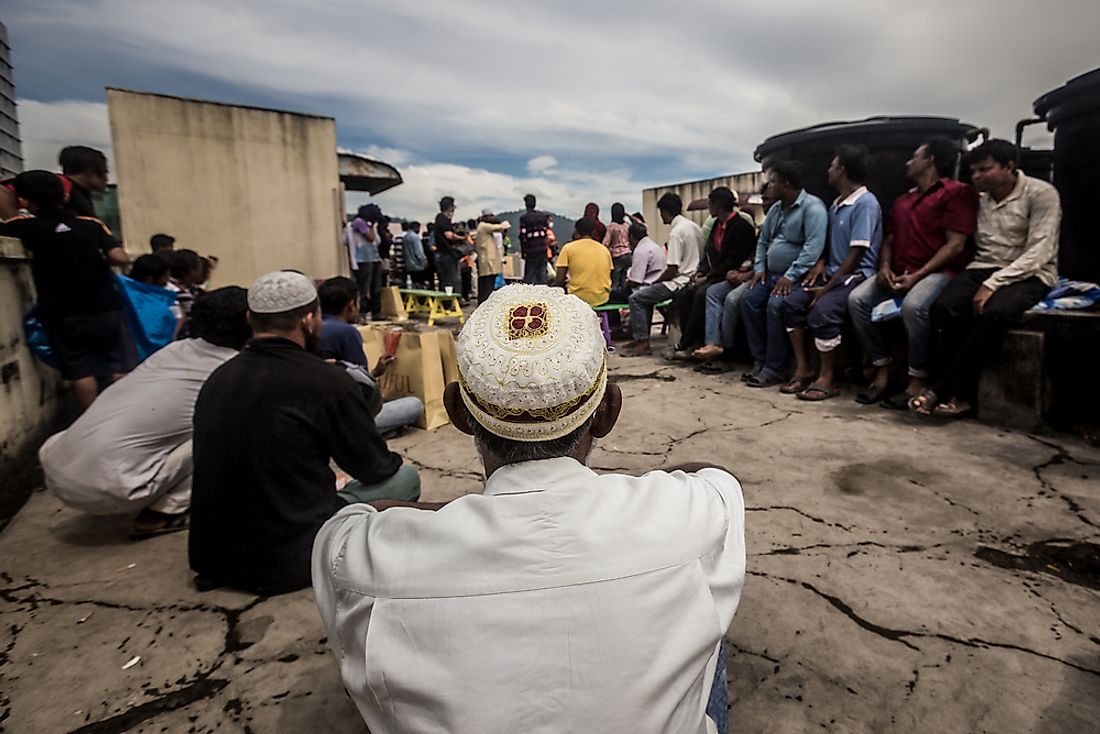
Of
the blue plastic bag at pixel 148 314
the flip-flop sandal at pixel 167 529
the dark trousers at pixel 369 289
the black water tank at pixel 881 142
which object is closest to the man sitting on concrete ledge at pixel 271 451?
the flip-flop sandal at pixel 167 529

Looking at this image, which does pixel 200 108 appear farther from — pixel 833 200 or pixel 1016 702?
pixel 1016 702

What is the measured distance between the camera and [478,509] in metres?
0.88

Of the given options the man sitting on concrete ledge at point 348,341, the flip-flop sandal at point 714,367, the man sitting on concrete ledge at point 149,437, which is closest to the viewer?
the man sitting on concrete ledge at point 149,437

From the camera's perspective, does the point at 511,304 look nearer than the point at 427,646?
No

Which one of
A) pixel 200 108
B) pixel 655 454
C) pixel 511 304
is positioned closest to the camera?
pixel 511 304

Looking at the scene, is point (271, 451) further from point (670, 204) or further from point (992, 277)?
point (670, 204)

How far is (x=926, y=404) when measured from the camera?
3971 mm

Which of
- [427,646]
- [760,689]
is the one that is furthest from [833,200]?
[427,646]

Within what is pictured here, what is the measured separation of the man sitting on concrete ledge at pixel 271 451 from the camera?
2.05 metres

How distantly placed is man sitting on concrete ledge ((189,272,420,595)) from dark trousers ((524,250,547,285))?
692 cm

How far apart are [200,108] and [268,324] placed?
30.2 ft

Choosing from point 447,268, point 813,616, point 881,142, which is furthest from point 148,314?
point 447,268

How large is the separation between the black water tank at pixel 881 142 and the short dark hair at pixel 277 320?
4.69 m

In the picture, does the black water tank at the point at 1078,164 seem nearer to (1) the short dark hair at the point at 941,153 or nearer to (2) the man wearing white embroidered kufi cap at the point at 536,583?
(1) the short dark hair at the point at 941,153
